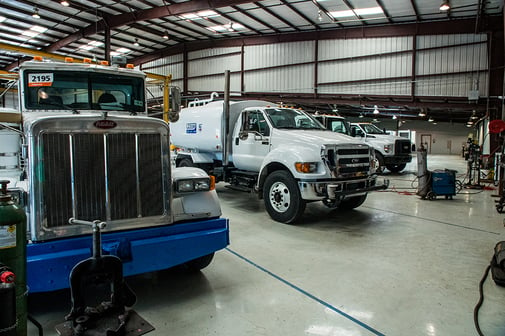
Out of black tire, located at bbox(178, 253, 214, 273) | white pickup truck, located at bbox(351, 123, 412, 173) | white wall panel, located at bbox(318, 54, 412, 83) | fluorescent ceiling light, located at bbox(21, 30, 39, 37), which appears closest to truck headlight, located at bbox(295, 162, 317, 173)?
black tire, located at bbox(178, 253, 214, 273)

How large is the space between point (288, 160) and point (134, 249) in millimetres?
3509

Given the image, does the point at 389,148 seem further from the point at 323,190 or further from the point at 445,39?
the point at 323,190

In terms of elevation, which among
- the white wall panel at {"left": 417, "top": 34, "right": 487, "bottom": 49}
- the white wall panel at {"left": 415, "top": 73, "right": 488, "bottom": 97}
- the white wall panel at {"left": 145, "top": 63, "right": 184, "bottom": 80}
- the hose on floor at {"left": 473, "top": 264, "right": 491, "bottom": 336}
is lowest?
the hose on floor at {"left": 473, "top": 264, "right": 491, "bottom": 336}

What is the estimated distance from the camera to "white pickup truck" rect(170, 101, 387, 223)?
5621 mm

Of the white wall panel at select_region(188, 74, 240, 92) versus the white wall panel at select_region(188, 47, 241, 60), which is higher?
the white wall panel at select_region(188, 47, 241, 60)

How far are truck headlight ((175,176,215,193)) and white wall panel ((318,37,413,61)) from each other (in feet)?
52.6

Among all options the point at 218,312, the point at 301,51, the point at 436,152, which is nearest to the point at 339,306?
the point at 218,312

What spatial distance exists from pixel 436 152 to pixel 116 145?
38166mm

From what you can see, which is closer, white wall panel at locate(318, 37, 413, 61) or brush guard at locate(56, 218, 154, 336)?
brush guard at locate(56, 218, 154, 336)

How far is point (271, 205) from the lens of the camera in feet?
20.2

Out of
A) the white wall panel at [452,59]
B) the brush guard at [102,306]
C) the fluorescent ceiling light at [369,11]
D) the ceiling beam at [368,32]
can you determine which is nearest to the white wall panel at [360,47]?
the ceiling beam at [368,32]

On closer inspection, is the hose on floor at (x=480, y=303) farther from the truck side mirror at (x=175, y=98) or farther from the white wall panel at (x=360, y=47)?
the white wall panel at (x=360, y=47)

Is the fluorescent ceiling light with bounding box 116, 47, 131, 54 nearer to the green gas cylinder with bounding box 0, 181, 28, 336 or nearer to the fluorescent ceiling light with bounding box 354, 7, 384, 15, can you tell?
the fluorescent ceiling light with bounding box 354, 7, 384, 15

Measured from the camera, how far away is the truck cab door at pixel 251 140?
681 cm
